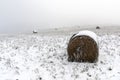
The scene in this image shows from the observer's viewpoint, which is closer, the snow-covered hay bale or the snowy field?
the snowy field

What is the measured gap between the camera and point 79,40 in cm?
1140

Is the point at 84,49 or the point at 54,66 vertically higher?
the point at 84,49

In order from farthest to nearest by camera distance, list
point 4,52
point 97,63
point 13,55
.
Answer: point 4,52 < point 13,55 < point 97,63

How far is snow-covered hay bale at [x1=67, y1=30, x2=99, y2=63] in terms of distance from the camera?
11.2 metres

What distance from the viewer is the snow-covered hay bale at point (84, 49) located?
11.2 m

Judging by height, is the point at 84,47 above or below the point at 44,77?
above

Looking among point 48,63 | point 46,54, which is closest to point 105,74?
point 48,63

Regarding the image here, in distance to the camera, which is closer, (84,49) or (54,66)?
(54,66)

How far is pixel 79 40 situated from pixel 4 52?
192 inches

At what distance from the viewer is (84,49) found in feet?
37.2

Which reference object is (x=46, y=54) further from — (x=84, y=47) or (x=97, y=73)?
(x=97, y=73)

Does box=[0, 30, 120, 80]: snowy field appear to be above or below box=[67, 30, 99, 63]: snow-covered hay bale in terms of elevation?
below

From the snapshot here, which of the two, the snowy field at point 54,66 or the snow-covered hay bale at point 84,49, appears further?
the snow-covered hay bale at point 84,49

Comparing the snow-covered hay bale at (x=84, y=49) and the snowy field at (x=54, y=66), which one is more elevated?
the snow-covered hay bale at (x=84, y=49)
